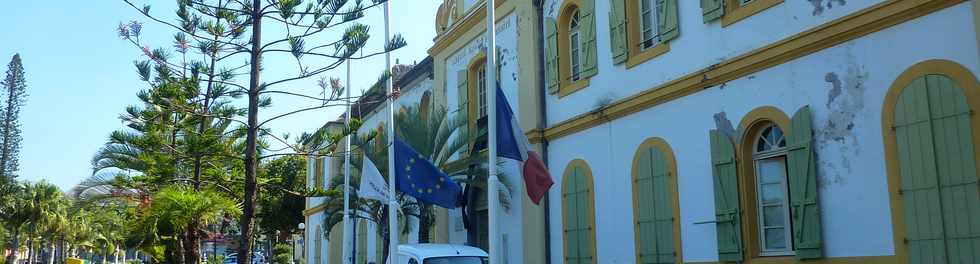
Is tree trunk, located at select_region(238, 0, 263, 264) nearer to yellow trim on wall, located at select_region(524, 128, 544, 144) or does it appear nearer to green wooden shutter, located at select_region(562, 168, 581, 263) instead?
green wooden shutter, located at select_region(562, 168, 581, 263)

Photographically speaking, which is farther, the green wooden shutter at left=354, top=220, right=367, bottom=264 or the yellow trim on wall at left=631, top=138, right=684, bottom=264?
the green wooden shutter at left=354, top=220, right=367, bottom=264

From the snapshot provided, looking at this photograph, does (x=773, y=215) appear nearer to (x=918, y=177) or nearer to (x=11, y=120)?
(x=918, y=177)

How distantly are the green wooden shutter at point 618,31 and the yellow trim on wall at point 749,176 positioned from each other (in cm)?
308

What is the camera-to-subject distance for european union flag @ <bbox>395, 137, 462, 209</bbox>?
14.7 metres

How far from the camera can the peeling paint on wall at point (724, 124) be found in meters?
12.2

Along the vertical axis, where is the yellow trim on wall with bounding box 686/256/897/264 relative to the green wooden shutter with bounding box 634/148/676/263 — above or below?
below

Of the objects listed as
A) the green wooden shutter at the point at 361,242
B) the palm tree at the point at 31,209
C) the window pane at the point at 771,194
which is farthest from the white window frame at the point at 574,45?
the palm tree at the point at 31,209

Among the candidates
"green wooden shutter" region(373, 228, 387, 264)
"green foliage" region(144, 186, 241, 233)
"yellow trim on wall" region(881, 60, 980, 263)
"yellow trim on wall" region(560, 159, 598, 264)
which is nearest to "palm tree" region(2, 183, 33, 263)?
"green wooden shutter" region(373, 228, 387, 264)

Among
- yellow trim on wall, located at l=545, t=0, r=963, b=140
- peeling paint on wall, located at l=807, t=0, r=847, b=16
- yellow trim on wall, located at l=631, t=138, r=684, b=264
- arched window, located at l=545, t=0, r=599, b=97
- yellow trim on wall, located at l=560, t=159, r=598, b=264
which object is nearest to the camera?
yellow trim on wall, located at l=545, t=0, r=963, b=140

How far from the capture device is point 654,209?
45.3 ft

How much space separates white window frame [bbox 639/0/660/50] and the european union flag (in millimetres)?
3893

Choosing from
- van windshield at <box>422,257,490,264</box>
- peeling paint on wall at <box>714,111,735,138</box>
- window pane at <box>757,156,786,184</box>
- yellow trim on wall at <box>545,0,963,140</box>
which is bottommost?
van windshield at <box>422,257,490,264</box>

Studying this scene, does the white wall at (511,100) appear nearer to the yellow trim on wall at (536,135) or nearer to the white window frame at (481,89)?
the white window frame at (481,89)

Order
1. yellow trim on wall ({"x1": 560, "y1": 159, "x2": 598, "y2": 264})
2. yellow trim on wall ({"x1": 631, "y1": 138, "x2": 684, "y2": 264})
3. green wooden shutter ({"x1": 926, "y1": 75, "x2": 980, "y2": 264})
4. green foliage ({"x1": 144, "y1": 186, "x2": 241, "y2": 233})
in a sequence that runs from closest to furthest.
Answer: green wooden shutter ({"x1": 926, "y1": 75, "x2": 980, "y2": 264}) → yellow trim on wall ({"x1": 631, "y1": 138, "x2": 684, "y2": 264}) → green foliage ({"x1": 144, "y1": 186, "x2": 241, "y2": 233}) → yellow trim on wall ({"x1": 560, "y1": 159, "x2": 598, "y2": 264})
